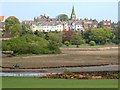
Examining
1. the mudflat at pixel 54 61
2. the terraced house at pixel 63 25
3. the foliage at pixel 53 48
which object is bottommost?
the mudflat at pixel 54 61

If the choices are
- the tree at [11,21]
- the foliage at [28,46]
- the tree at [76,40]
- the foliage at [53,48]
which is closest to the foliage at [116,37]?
the tree at [76,40]

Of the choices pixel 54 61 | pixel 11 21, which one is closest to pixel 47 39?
pixel 11 21

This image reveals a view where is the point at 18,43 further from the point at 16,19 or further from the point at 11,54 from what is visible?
the point at 16,19

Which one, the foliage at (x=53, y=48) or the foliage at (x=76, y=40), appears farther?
the foliage at (x=76, y=40)

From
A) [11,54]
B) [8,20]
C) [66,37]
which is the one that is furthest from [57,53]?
[8,20]

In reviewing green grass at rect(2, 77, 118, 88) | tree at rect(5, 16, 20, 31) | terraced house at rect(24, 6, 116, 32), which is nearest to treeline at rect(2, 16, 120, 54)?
tree at rect(5, 16, 20, 31)

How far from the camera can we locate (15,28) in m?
122

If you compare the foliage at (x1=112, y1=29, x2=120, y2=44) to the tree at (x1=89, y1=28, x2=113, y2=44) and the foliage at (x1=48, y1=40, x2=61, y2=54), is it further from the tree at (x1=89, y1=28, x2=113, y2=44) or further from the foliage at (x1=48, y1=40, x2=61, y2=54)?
the foliage at (x1=48, y1=40, x2=61, y2=54)

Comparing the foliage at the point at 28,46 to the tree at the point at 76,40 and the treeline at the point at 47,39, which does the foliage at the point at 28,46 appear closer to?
the treeline at the point at 47,39

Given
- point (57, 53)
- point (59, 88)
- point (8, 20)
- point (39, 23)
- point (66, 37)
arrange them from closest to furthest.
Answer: point (59, 88) → point (57, 53) → point (66, 37) → point (8, 20) → point (39, 23)

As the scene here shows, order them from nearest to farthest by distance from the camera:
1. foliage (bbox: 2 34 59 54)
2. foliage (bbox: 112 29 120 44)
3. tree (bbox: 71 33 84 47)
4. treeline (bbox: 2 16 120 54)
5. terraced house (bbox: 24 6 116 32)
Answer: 1. foliage (bbox: 2 34 59 54)
2. treeline (bbox: 2 16 120 54)
3. tree (bbox: 71 33 84 47)
4. foliage (bbox: 112 29 120 44)
5. terraced house (bbox: 24 6 116 32)

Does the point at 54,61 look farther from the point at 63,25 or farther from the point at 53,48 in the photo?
the point at 63,25

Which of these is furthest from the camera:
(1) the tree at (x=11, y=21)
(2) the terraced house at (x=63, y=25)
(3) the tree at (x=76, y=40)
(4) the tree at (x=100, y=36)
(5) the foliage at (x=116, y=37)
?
(2) the terraced house at (x=63, y=25)

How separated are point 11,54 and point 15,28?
4892 cm
